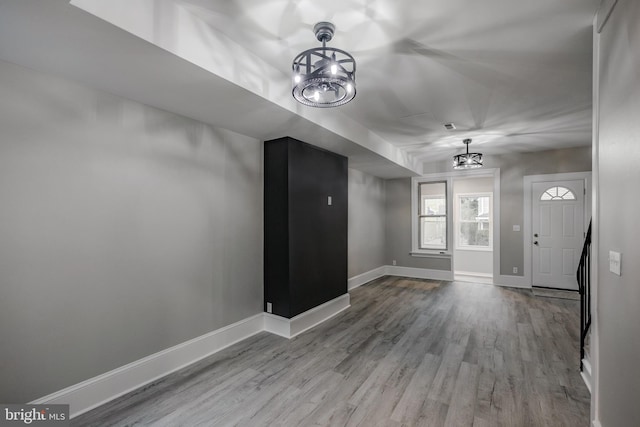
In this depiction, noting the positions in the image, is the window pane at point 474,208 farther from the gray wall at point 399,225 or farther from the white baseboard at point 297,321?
the white baseboard at point 297,321

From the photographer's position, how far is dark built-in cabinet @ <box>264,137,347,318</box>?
3.57 m

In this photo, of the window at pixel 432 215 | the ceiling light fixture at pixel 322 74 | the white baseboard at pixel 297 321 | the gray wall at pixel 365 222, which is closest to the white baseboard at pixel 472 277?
the window at pixel 432 215

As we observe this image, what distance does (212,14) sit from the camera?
192 centimetres

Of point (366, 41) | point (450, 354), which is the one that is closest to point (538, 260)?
point (450, 354)

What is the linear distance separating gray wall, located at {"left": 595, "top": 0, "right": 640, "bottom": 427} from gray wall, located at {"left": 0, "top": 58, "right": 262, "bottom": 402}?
313 centimetres

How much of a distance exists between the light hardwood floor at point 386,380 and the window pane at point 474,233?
135 inches

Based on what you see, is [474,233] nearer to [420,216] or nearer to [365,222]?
[420,216]

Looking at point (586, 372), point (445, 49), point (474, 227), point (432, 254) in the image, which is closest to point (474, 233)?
point (474, 227)

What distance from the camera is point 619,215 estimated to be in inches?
60.2

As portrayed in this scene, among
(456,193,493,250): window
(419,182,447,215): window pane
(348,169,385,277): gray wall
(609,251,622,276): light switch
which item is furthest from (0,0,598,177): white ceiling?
(456,193,493,250): window

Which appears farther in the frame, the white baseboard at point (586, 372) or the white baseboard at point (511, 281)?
the white baseboard at point (511, 281)

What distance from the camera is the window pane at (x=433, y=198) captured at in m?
6.80

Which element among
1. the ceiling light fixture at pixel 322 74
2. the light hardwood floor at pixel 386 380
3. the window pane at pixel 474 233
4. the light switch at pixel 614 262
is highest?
the ceiling light fixture at pixel 322 74

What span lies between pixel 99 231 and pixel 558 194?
6979 mm
